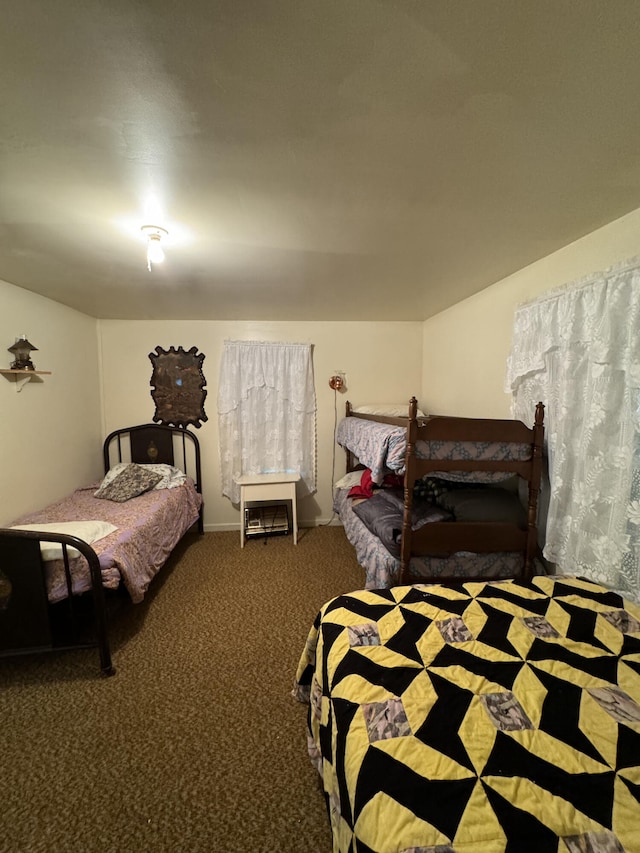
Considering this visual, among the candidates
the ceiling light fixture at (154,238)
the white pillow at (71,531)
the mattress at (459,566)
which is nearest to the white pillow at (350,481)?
the mattress at (459,566)

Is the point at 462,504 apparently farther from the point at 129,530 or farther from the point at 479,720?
the point at 129,530

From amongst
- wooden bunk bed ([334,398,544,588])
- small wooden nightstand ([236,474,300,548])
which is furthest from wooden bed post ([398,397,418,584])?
small wooden nightstand ([236,474,300,548])

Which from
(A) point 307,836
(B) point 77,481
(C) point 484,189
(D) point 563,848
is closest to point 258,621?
(A) point 307,836

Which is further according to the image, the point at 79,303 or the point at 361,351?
the point at 361,351

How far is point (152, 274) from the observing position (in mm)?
2082

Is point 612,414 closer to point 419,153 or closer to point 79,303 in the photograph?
point 419,153

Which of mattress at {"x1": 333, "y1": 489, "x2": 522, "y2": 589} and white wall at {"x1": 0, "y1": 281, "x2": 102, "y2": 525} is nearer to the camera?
mattress at {"x1": 333, "y1": 489, "x2": 522, "y2": 589}

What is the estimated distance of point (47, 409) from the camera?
258 cm

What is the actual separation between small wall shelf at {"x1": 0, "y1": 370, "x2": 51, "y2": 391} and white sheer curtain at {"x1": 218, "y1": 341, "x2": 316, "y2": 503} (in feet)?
4.81

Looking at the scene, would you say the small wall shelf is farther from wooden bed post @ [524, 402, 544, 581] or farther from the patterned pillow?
wooden bed post @ [524, 402, 544, 581]

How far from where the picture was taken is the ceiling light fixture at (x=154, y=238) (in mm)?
1492

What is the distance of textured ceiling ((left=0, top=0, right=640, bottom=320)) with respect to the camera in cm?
68

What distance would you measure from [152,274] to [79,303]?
1198 millimetres

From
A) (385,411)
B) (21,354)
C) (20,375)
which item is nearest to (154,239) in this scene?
(21,354)
